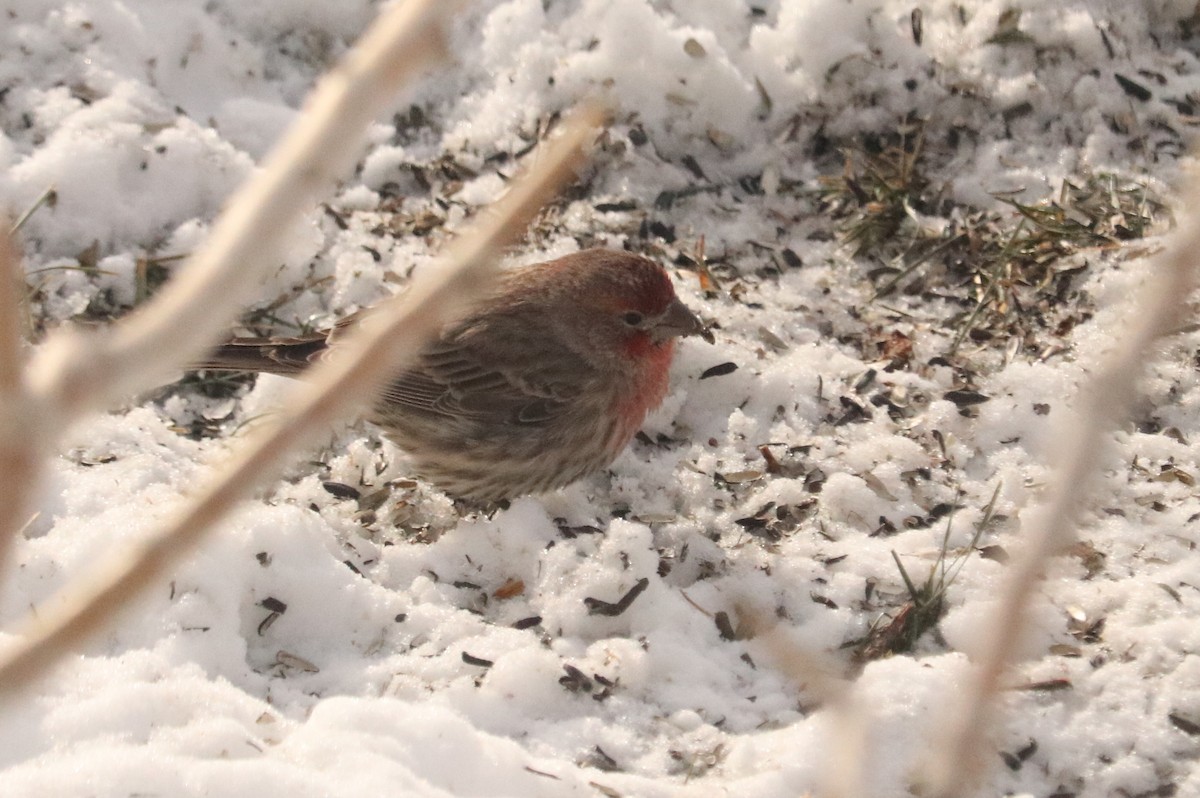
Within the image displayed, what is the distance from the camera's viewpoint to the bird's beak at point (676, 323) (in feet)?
16.6

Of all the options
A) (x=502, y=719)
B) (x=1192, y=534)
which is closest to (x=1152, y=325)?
(x=502, y=719)

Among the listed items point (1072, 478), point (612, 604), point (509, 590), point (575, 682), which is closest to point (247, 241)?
point (1072, 478)

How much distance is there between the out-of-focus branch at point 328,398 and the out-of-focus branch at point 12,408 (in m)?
0.13

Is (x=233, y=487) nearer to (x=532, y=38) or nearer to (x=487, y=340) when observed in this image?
(x=487, y=340)

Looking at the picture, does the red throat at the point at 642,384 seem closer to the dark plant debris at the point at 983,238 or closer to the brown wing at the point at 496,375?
the brown wing at the point at 496,375

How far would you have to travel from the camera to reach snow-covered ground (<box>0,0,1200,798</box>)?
3.59m

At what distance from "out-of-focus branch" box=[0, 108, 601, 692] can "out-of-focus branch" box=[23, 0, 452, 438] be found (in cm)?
13

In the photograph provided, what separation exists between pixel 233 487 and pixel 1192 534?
3783 mm

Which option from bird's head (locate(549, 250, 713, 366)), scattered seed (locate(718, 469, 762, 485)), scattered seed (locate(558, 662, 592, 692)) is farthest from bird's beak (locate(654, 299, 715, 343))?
scattered seed (locate(558, 662, 592, 692))

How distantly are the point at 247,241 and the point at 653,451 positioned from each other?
395 cm

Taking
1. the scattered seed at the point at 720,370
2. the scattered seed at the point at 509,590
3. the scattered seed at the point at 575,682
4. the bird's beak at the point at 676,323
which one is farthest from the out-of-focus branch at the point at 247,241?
the scattered seed at the point at 720,370

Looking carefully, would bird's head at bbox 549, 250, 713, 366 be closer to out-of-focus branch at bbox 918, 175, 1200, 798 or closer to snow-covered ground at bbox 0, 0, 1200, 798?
snow-covered ground at bbox 0, 0, 1200, 798

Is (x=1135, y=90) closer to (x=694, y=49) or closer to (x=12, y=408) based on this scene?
(x=694, y=49)

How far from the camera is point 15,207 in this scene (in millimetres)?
5582
